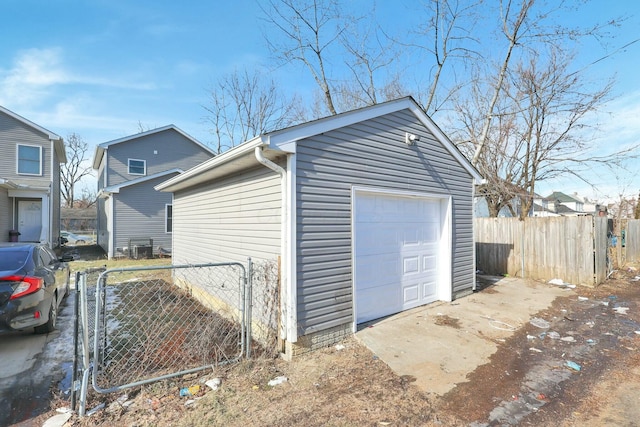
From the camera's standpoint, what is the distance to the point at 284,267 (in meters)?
4.05

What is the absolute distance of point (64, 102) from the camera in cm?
1097

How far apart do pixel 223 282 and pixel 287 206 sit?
2922mm

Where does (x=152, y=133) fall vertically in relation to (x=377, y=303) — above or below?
above

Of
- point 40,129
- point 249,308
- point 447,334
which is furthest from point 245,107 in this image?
point 447,334

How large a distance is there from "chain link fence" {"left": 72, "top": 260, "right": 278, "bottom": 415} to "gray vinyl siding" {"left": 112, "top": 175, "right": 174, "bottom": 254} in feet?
29.6

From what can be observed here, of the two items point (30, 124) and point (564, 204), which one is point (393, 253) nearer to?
point (30, 124)

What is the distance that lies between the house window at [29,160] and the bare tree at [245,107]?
9823 millimetres

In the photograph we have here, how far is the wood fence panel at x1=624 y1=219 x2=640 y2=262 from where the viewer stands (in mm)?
11359

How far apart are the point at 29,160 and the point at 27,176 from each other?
0.75 metres

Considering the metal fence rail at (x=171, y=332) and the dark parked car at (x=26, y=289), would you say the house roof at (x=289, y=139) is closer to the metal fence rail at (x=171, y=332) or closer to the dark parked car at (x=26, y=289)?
the metal fence rail at (x=171, y=332)

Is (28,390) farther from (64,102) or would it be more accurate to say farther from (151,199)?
(151,199)

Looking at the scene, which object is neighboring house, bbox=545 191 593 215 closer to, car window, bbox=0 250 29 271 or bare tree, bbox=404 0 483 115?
bare tree, bbox=404 0 483 115

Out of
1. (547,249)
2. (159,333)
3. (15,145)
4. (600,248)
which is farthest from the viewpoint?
(15,145)

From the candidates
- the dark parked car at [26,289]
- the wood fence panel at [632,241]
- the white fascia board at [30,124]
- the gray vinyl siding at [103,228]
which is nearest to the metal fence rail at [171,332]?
the dark parked car at [26,289]
